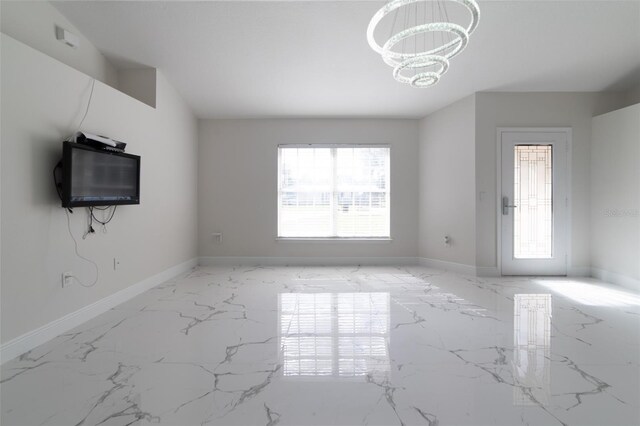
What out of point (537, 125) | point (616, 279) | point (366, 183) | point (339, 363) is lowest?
point (339, 363)

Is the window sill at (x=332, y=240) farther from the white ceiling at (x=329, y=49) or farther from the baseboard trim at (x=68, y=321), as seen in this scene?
the white ceiling at (x=329, y=49)

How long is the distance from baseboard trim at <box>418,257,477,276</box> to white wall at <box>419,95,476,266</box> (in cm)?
5

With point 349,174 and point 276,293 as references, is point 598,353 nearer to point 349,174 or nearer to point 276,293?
point 276,293

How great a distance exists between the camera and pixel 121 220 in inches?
126

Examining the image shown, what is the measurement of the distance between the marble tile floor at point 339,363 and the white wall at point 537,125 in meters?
1.17

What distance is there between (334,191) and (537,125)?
3.25 meters

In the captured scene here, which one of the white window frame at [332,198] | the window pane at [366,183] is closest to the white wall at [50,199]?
the white window frame at [332,198]

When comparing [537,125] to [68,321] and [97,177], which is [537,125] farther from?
[68,321]

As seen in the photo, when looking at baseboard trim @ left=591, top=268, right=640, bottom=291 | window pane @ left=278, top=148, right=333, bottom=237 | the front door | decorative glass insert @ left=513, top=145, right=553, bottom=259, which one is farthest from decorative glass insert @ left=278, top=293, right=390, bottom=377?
baseboard trim @ left=591, top=268, right=640, bottom=291

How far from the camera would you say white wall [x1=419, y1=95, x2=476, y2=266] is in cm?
438

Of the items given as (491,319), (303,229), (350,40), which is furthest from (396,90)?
(491,319)

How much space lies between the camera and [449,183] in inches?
185

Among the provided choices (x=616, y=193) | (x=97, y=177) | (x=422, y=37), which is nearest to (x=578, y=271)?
(x=616, y=193)

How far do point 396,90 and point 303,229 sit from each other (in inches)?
108
